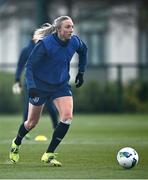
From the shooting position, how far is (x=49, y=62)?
14.5 meters

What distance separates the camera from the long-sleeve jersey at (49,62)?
1434cm

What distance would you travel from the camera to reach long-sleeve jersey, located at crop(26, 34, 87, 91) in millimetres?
14336

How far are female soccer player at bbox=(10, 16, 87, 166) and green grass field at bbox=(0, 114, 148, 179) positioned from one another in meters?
0.50

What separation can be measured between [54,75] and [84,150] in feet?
9.50

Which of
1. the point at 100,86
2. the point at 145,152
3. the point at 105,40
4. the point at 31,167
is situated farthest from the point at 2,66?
the point at 31,167

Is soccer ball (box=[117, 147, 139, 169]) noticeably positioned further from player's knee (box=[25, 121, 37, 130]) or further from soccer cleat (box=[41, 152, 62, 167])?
player's knee (box=[25, 121, 37, 130])

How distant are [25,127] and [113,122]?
510 inches

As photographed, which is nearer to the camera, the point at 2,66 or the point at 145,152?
the point at 145,152

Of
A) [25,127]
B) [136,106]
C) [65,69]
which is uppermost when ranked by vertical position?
[65,69]

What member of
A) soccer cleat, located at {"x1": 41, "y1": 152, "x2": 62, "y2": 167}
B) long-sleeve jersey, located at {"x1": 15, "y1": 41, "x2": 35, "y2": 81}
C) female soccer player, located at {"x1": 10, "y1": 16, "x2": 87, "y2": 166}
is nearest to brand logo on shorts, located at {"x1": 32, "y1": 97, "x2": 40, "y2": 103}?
female soccer player, located at {"x1": 10, "y1": 16, "x2": 87, "y2": 166}

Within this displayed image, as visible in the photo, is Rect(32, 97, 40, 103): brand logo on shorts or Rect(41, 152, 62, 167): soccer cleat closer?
Rect(41, 152, 62, 167): soccer cleat

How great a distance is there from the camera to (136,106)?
1346 inches

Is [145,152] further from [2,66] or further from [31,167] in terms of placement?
[2,66]

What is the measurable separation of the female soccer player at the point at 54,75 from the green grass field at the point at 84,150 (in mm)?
496
